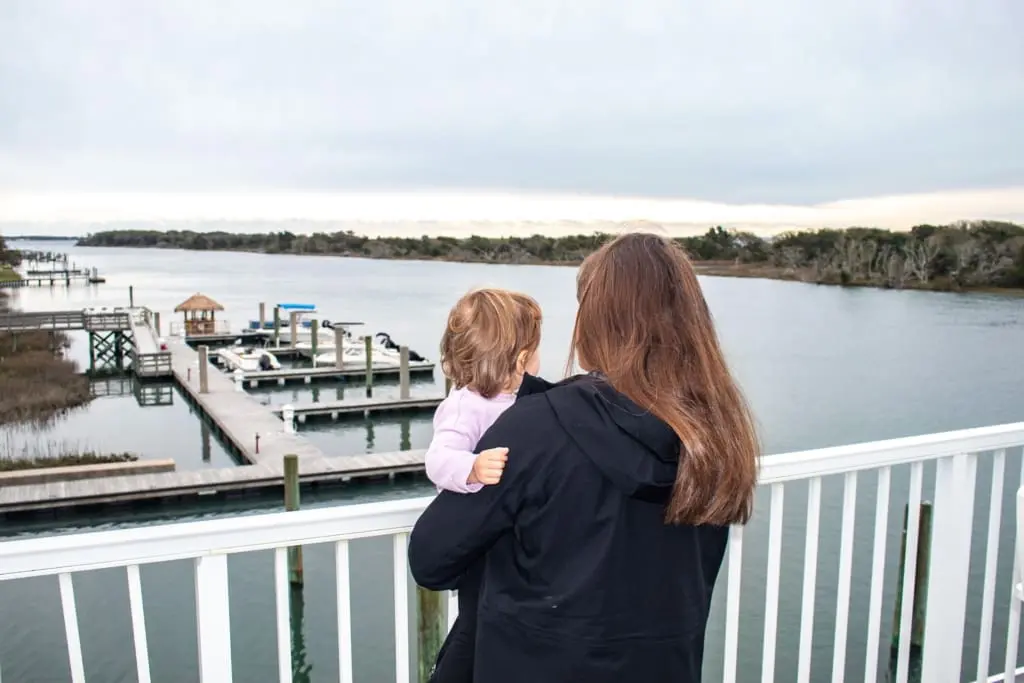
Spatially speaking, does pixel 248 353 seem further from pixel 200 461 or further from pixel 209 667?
pixel 209 667

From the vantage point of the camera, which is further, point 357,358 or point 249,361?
point 357,358

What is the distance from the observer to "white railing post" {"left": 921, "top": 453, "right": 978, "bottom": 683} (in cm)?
233

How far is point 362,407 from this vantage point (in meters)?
22.2

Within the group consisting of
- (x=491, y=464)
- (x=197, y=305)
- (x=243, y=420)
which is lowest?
(x=243, y=420)

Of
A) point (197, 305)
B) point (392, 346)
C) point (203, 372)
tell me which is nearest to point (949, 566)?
point (203, 372)

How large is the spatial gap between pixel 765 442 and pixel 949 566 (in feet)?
1.90

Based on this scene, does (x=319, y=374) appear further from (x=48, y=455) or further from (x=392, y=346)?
(x=48, y=455)

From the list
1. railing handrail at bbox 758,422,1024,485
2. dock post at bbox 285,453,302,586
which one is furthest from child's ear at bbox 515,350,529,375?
dock post at bbox 285,453,302,586

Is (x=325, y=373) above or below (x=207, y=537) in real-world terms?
below

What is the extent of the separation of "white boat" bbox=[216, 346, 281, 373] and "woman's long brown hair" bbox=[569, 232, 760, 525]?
26769 millimetres

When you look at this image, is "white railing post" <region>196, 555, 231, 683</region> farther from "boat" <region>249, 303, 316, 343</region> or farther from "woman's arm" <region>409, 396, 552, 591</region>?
"boat" <region>249, 303, 316, 343</region>

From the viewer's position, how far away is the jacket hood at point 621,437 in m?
1.17

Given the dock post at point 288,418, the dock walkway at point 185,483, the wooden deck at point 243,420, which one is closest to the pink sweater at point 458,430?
the dock walkway at point 185,483

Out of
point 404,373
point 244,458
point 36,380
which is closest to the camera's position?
point 244,458
